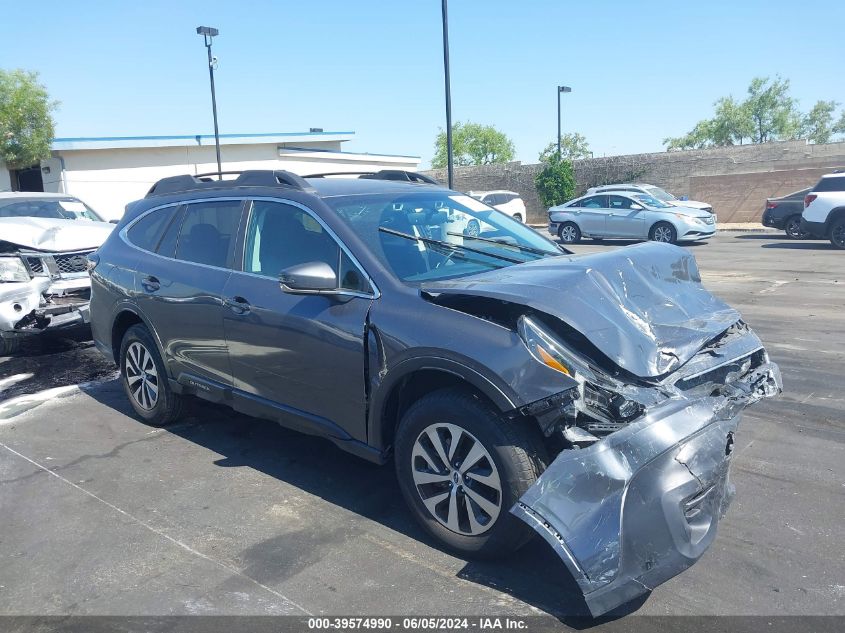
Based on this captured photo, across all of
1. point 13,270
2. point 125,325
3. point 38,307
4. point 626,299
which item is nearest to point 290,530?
point 626,299

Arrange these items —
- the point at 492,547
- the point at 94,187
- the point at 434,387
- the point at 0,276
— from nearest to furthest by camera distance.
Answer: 1. the point at 492,547
2. the point at 434,387
3. the point at 0,276
4. the point at 94,187

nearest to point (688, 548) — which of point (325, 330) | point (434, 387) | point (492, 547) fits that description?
point (492, 547)

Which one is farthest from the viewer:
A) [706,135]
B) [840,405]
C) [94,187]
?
[706,135]

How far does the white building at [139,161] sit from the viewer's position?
29.6 metres

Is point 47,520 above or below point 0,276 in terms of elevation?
below

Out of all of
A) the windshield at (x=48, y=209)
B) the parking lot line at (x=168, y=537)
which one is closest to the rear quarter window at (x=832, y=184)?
the windshield at (x=48, y=209)

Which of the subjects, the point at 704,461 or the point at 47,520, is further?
the point at 47,520

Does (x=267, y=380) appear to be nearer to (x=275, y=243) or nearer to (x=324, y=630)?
(x=275, y=243)

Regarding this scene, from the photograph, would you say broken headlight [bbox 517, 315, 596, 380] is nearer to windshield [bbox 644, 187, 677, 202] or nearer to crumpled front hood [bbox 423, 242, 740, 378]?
crumpled front hood [bbox 423, 242, 740, 378]

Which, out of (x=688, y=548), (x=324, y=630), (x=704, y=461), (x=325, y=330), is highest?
(x=325, y=330)

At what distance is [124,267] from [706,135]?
93.7 m

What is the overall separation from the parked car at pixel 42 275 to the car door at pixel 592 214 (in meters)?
15.9

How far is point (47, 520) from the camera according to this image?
4.36 meters

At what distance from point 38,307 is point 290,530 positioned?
5241mm
